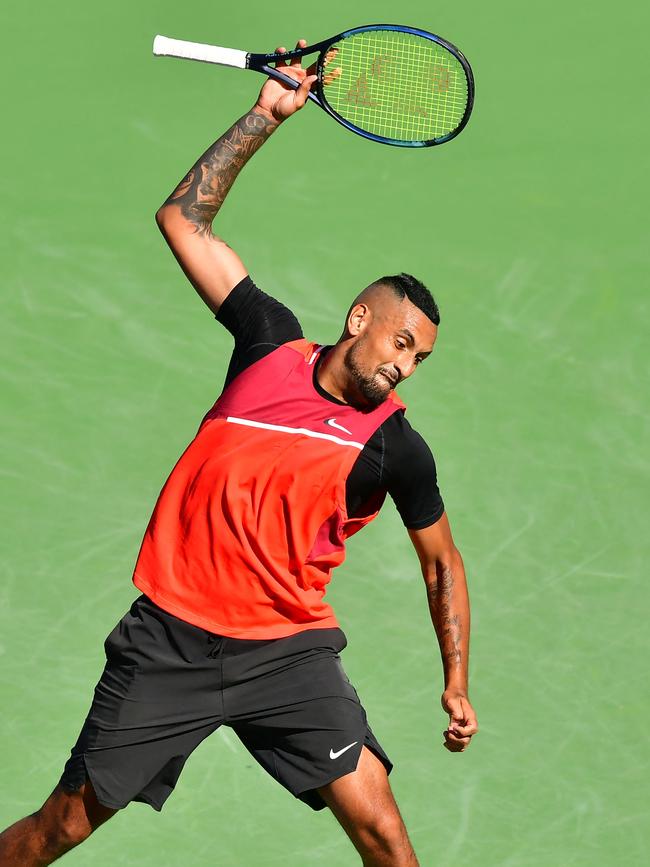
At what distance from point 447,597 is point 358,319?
110 centimetres

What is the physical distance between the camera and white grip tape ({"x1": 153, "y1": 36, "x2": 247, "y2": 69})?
19.7ft

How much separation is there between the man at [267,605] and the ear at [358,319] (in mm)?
12

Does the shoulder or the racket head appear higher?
the racket head

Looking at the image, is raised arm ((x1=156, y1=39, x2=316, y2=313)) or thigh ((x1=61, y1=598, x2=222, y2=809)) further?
raised arm ((x1=156, y1=39, x2=316, y2=313))

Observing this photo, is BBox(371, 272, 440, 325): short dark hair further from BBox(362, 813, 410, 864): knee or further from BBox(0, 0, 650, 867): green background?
BBox(0, 0, 650, 867): green background

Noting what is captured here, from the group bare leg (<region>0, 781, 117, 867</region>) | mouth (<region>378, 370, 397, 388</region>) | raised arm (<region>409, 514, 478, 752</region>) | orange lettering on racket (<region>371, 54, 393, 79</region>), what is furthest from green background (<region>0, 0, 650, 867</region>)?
mouth (<region>378, 370, 397, 388</region>)

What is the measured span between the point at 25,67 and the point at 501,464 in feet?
15.0

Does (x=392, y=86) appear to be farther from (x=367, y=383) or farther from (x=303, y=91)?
(x=367, y=383)

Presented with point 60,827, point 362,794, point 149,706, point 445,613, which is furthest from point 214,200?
point 60,827

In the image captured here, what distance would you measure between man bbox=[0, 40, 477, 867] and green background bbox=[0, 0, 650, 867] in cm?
94

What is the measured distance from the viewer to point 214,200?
20.0 feet

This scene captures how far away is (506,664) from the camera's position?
7.37 meters

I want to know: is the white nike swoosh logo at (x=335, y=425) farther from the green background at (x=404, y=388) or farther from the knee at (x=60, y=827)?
the green background at (x=404, y=388)

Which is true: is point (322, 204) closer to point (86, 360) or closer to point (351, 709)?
point (86, 360)
